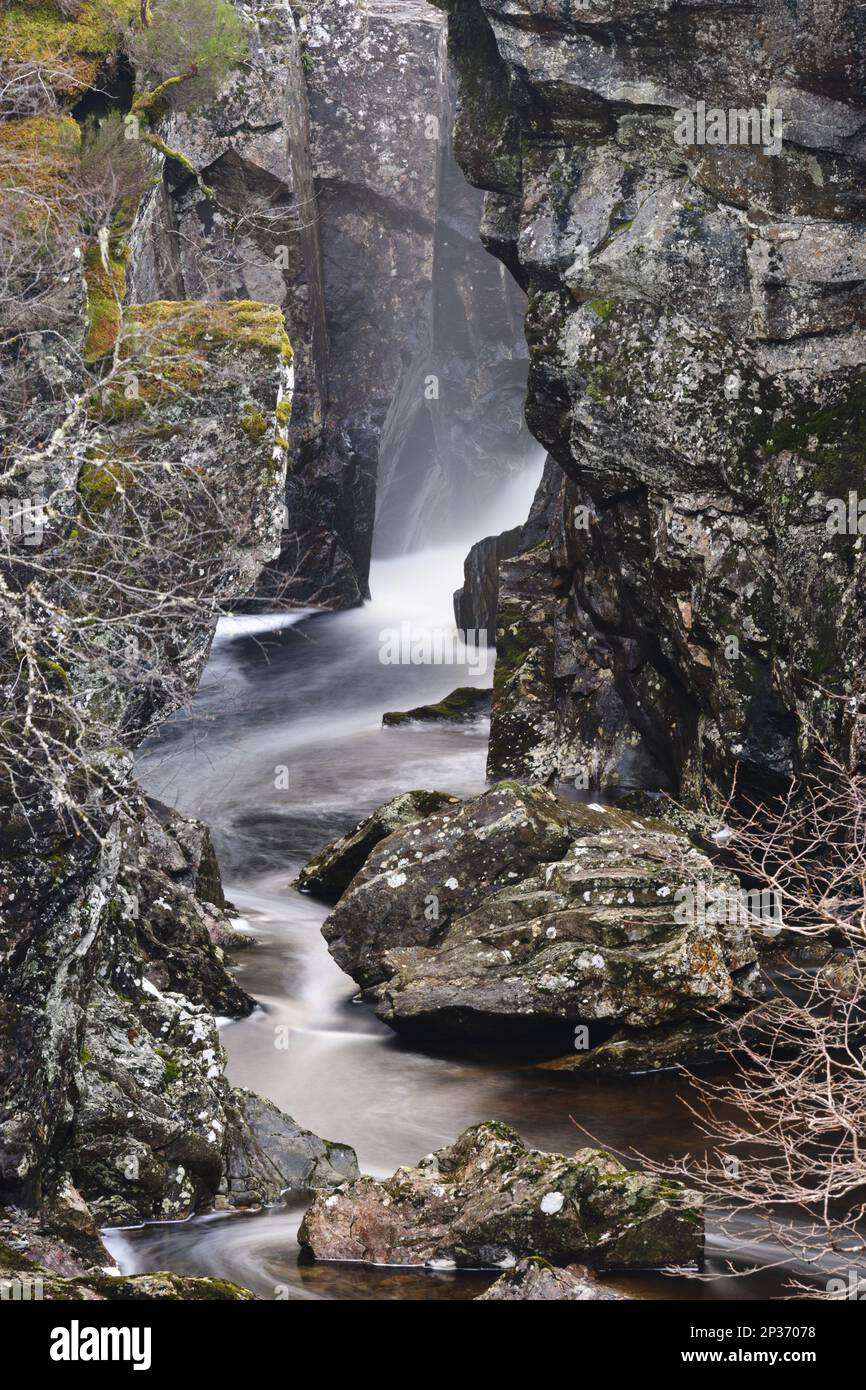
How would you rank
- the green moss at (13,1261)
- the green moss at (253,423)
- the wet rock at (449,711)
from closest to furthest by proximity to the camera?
the green moss at (13,1261), the green moss at (253,423), the wet rock at (449,711)

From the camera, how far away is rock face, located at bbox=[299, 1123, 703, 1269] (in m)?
7.98

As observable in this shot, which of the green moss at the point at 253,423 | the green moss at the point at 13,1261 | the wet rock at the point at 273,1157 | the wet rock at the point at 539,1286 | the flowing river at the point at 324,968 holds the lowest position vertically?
the flowing river at the point at 324,968

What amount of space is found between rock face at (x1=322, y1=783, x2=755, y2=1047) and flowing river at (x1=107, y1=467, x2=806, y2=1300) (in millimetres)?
532

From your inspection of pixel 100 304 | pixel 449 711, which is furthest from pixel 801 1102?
pixel 449 711

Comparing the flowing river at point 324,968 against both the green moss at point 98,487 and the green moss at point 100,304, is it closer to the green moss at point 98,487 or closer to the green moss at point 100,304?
the green moss at point 98,487

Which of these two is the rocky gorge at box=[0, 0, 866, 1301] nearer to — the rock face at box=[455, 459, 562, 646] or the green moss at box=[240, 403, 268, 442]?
the green moss at box=[240, 403, 268, 442]

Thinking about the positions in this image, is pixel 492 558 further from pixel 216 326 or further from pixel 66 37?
pixel 216 326

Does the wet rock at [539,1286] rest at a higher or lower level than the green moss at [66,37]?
lower

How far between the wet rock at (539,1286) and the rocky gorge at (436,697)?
0.08ft

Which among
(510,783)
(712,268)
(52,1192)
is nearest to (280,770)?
(510,783)

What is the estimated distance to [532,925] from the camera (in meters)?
12.7

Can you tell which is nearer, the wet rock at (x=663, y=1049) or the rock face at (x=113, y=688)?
the rock face at (x=113, y=688)

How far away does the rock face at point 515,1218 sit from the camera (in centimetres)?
798

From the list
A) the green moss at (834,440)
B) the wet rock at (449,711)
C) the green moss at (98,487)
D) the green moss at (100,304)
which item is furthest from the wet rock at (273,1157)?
the wet rock at (449,711)
